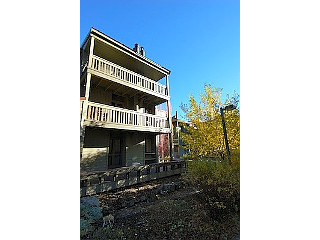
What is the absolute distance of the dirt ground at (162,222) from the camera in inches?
67.7

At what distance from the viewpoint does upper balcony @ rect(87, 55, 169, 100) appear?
4137 mm

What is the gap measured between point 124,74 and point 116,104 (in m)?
1.24

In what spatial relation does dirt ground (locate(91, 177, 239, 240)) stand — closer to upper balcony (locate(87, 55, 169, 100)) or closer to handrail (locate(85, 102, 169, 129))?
handrail (locate(85, 102, 169, 129))

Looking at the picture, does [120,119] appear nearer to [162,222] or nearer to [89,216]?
[89,216]

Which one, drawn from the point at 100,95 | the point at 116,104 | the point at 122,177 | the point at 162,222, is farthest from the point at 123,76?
the point at 162,222

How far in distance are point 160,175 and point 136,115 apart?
1922 millimetres

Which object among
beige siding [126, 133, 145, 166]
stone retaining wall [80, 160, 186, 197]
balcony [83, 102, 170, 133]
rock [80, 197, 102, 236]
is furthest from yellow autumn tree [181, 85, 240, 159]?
beige siding [126, 133, 145, 166]

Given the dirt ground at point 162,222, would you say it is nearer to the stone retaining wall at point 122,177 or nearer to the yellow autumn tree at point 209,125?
the stone retaining wall at point 122,177

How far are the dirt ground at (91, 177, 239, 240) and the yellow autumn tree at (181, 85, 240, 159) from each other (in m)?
1.02

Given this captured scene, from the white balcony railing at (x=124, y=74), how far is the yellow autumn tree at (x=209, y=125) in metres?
2.10

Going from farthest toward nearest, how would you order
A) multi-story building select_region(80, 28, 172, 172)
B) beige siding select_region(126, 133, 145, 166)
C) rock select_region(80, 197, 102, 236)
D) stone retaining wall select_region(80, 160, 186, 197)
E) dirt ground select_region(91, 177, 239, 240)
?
beige siding select_region(126, 133, 145, 166)
multi-story building select_region(80, 28, 172, 172)
stone retaining wall select_region(80, 160, 186, 197)
rock select_region(80, 197, 102, 236)
dirt ground select_region(91, 177, 239, 240)
